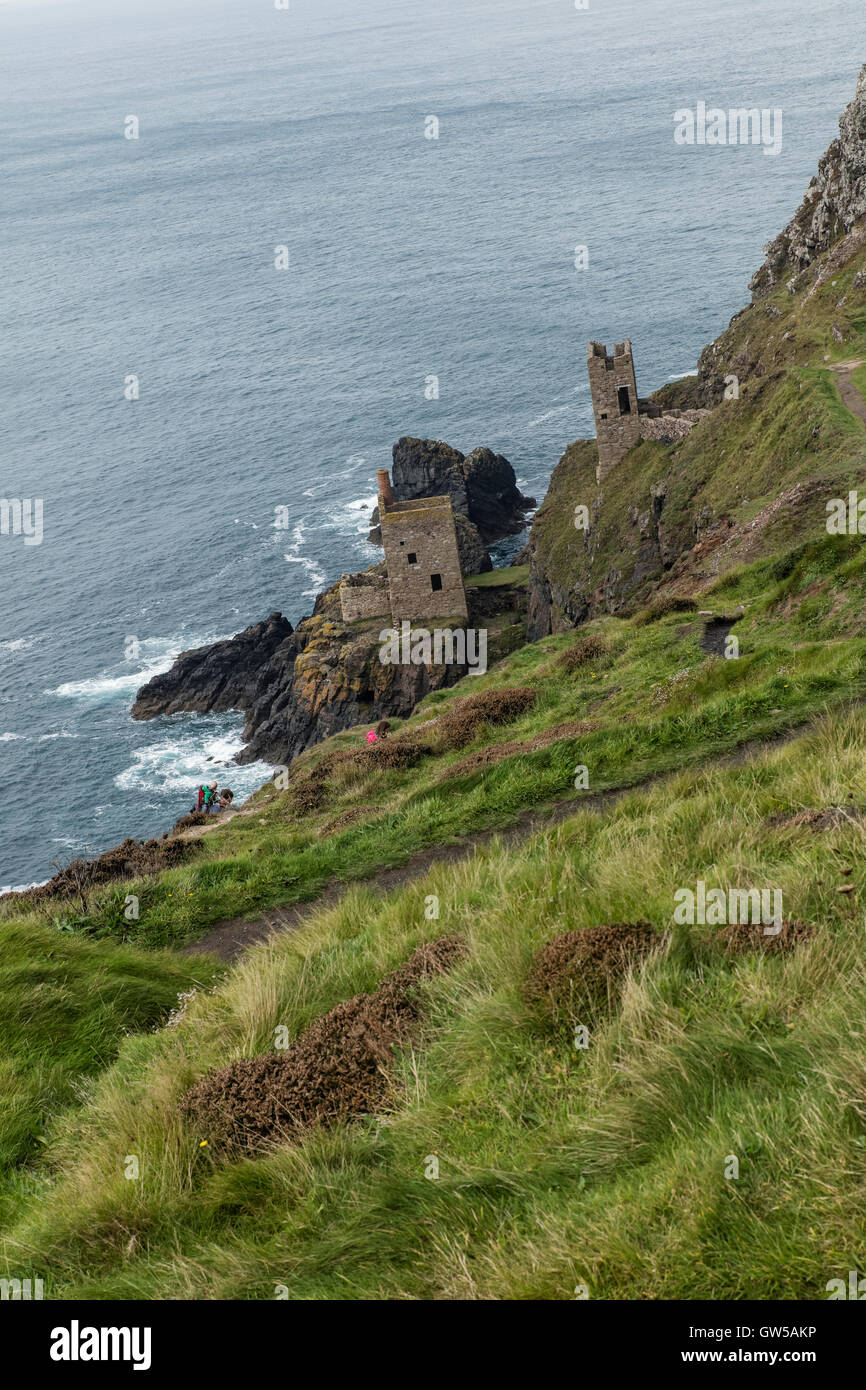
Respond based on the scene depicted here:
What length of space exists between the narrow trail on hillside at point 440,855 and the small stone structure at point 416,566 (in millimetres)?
35420

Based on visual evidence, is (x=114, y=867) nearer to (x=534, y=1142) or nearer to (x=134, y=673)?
(x=534, y=1142)

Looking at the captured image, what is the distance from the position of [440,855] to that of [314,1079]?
878cm

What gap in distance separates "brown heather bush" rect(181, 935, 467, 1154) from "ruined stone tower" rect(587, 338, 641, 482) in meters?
51.2

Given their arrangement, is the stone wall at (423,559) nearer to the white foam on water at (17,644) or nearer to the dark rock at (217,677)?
the dark rock at (217,677)

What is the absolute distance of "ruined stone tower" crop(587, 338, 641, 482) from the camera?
56.7m

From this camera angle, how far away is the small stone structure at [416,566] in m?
51.7

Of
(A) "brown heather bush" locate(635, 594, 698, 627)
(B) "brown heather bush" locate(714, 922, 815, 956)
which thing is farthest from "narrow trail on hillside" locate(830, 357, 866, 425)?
(B) "brown heather bush" locate(714, 922, 815, 956)

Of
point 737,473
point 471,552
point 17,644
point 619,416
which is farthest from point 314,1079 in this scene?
point 17,644

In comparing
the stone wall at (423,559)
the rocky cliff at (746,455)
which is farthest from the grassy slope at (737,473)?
the stone wall at (423,559)

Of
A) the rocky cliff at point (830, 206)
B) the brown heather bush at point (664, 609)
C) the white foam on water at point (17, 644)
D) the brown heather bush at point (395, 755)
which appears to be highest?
the rocky cliff at point (830, 206)

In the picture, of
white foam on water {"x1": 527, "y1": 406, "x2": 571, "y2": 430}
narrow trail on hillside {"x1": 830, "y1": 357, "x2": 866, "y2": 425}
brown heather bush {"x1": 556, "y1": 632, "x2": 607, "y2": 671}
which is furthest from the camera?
white foam on water {"x1": 527, "y1": 406, "x2": 571, "y2": 430}

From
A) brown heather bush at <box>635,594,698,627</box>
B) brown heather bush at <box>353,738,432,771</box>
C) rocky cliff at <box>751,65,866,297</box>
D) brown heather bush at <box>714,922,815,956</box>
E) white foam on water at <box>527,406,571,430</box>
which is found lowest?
brown heather bush at <box>714,922,815,956</box>

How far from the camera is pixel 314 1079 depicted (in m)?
7.93

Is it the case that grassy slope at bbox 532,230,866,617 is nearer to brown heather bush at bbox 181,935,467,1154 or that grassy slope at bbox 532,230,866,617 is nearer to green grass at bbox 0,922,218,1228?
green grass at bbox 0,922,218,1228
